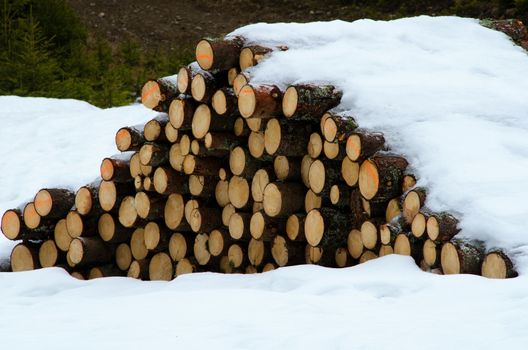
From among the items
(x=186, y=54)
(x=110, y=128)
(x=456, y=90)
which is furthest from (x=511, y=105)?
(x=186, y=54)

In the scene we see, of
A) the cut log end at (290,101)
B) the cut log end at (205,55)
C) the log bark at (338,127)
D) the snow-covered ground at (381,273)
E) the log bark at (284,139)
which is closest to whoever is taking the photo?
the snow-covered ground at (381,273)

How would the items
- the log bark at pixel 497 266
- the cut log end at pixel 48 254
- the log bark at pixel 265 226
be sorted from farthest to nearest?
the cut log end at pixel 48 254, the log bark at pixel 265 226, the log bark at pixel 497 266

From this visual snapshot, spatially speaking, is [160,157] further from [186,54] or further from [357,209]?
[186,54]

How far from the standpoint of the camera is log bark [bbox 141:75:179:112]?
20.7ft

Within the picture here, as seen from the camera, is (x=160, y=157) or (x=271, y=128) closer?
(x=271, y=128)

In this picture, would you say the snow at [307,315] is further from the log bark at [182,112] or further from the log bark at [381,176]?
the log bark at [182,112]

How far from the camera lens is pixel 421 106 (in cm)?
563

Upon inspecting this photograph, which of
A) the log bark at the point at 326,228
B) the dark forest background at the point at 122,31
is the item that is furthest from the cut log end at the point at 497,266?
the dark forest background at the point at 122,31

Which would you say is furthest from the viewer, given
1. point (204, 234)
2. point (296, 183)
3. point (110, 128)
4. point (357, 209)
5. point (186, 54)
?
point (186, 54)

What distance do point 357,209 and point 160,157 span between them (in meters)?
1.73

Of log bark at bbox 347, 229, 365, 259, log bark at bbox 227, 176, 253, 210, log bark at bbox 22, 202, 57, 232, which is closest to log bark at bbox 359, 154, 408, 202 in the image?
log bark at bbox 347, 229, 365, 259

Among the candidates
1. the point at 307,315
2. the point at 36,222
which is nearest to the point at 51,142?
the point at 36,222

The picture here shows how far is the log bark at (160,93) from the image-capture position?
6.30 meters

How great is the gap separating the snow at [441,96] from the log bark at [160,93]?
26.4 inches
